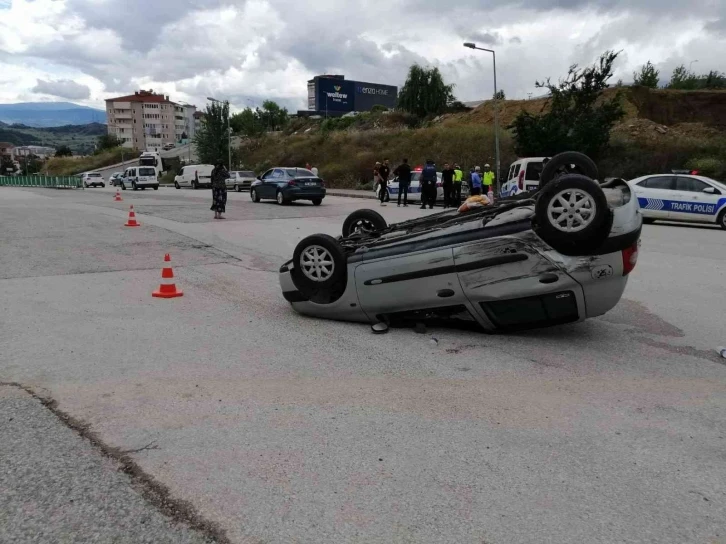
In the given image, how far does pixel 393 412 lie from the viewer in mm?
4055

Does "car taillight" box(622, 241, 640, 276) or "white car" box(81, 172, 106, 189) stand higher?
"white car" box(81, 172, 106, 189)

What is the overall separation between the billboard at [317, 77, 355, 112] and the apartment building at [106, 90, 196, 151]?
270 ft

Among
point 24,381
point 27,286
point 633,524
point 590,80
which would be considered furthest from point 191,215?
point 590,80

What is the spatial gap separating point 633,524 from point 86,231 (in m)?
13.4

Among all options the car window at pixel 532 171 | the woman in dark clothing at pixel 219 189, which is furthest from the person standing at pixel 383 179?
the woman in dark clothing at pixel 219 189

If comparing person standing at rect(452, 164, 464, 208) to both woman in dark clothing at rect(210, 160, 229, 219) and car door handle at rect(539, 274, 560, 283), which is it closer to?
woman in dark clothing at rect(210, 160, 229, 219)

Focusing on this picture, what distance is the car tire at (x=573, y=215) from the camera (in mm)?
4949

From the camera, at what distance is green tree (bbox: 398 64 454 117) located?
229ft

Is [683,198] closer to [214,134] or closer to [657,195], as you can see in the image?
[657,195]

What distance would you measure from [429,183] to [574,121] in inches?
463

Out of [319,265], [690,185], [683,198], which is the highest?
[690,185]

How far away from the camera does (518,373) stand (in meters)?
4.82

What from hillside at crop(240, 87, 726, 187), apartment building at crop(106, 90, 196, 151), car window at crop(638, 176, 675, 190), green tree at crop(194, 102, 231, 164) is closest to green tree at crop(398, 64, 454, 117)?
hillside at crop(240, 87, 726, 187)

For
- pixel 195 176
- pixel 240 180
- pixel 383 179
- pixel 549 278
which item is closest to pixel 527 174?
pixel 383 179
